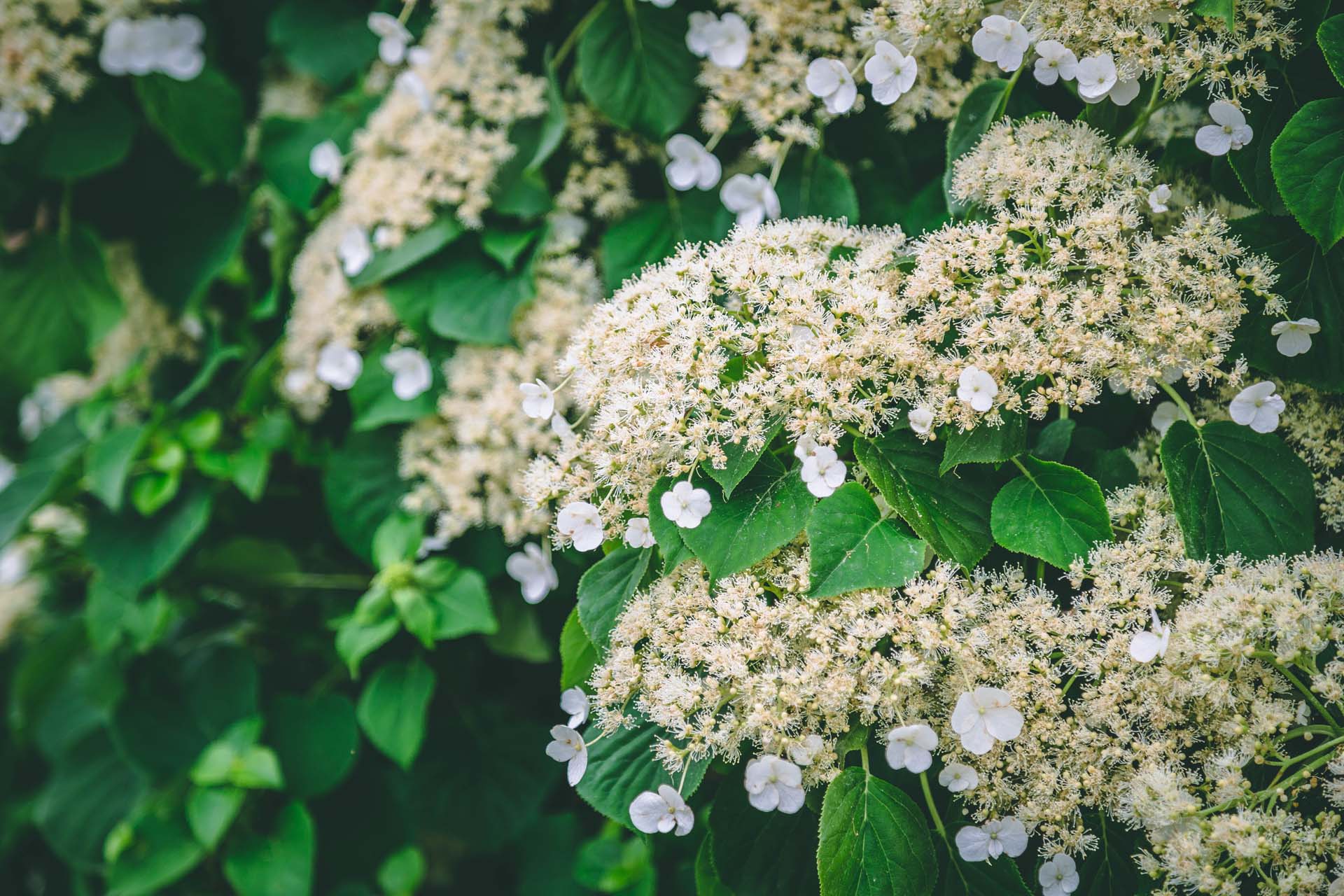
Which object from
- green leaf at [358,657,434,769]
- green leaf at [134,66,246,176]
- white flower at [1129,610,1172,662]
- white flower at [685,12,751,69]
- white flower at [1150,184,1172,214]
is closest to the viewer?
white flower at [1129,610,1172,662]

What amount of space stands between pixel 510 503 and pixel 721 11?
27.4 inches

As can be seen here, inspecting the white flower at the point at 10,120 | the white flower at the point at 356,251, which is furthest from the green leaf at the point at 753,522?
the white flower at the point at 10,120

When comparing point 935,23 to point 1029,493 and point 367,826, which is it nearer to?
point 1029,493

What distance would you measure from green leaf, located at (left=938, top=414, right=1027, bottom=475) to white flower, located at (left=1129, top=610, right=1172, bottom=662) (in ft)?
0.56

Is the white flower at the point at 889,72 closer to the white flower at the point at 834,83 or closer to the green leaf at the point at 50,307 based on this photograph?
the white flower at the point at 834,83

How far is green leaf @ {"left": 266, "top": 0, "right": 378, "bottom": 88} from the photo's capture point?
143 centimetres

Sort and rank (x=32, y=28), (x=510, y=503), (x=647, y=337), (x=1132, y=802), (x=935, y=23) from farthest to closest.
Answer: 1. (x=32, y=28)
2. (x=510, y=503)
3. (x=935, y=23)
4. (x=647, y=337)
5. (x=1132, y=802)

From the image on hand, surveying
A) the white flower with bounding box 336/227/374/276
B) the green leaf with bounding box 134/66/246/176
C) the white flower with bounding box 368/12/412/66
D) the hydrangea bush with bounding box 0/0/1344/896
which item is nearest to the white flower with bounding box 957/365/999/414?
the hydrangea bush with bounding box 0/0/1344/896

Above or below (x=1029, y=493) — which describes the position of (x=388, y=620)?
below

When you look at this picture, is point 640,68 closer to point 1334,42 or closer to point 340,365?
point 340,365

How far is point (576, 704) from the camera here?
839mm

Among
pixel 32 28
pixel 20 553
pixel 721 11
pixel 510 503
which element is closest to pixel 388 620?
pixel 510 503

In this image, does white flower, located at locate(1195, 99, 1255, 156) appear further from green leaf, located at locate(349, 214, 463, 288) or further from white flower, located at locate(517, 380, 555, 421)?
green leaf, located at locate(349, 214, 463, 288)

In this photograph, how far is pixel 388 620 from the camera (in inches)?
45.0
